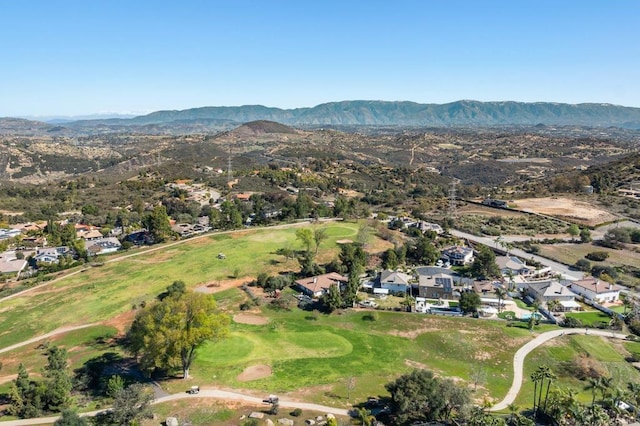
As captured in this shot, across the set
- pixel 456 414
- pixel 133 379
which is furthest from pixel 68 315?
pixel 456 414

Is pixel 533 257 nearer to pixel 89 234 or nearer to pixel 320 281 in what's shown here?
pixel 320 281

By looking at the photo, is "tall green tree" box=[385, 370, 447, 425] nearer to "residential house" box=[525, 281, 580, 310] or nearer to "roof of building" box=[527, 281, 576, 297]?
"residential house" box=[525, 281, 580, 310]

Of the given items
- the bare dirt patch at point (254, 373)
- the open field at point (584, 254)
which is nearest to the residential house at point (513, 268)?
the open field at point (584, 254)

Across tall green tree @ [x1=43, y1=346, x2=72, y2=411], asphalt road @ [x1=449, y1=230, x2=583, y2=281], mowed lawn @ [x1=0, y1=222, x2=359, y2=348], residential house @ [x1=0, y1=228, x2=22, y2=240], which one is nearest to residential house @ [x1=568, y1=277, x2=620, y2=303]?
asphalt road @ [x1=449, y1=230, x2=583, y2=281]

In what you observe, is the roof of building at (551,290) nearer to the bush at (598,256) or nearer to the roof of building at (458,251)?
the roof of building at (458,251)

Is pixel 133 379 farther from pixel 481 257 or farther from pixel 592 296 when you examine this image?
pixel 592 296

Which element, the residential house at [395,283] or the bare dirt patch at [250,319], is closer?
the bare dirt patch at [250,319]
